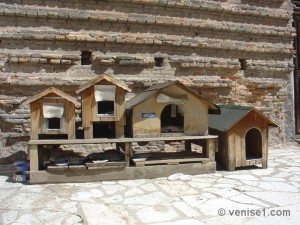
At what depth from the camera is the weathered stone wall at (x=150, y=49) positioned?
732 cm

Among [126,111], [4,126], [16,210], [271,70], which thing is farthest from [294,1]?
[16,210]

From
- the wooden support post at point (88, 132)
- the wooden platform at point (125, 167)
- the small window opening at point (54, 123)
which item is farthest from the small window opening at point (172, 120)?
the small window opening at point (54, 123)

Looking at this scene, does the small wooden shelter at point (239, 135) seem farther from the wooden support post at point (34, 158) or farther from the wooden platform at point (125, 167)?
the wooden support post at point (34, 158)

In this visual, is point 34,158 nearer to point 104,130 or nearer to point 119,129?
point 119,129

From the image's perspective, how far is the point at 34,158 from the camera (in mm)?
5625

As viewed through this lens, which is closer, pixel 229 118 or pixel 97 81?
pixel 97 81

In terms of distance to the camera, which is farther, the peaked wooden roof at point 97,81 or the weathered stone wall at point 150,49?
the weathered stone wall at point 150,49

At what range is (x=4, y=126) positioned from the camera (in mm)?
7250

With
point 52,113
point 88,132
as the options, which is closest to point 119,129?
point 88,132

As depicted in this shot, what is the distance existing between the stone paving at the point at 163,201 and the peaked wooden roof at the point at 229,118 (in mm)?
1003

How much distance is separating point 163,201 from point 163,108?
2082mm

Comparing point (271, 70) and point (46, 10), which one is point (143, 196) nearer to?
point (46, 10)

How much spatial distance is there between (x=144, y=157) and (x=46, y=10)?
14.5ft

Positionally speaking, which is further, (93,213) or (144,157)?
(144,157)
